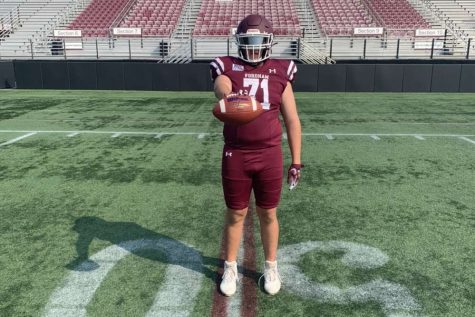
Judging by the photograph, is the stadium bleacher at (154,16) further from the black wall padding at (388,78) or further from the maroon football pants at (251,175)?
the maroon football pants at (251,175)

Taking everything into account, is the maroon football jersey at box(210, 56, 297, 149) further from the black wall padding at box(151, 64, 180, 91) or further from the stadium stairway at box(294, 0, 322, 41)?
the stadium stairway at box(294, 0, 322, 41)

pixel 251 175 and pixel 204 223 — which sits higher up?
pixel 251 175

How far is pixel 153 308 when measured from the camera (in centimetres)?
277

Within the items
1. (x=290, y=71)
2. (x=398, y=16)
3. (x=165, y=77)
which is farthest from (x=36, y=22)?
(x=290, y=71)

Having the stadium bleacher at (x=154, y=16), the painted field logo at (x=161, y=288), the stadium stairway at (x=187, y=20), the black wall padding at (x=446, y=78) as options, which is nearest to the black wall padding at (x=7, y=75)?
the stadium bleacher at (x=154, y=16)

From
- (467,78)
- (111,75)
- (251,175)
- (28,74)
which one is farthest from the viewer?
(28,74)

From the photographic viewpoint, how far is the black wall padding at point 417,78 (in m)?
14.7

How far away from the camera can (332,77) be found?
587 inches

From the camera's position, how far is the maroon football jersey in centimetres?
270

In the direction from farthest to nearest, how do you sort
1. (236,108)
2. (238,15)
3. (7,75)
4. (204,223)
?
1. (238,15)
2. (7,75)
3. (204,223)
4. (236,108)

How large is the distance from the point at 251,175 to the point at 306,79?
41.8 feet

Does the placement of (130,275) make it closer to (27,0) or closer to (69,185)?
(69,185)

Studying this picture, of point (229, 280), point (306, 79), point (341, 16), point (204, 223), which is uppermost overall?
point (341, 16)

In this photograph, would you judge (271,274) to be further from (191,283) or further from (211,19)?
(211,19)
